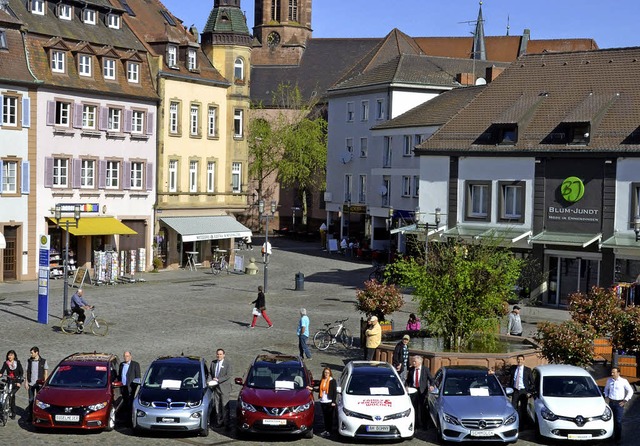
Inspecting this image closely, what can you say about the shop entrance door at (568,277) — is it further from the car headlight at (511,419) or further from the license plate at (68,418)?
the license plate at (68,418)

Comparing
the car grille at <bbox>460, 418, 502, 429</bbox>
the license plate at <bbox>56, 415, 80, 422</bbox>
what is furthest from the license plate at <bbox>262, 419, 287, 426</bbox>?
the license plate at <bbox>56, 415, 80, 422</bbox>

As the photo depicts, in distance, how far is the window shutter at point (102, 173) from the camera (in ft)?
186

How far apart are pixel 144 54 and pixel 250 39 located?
10.2 m

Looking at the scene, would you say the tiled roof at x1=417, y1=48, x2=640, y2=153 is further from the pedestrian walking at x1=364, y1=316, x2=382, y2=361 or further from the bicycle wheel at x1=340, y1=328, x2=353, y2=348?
the pedestrian walking at x1=364, y1=316, x2=382, y2=361

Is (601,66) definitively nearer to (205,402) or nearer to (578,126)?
(578,126)

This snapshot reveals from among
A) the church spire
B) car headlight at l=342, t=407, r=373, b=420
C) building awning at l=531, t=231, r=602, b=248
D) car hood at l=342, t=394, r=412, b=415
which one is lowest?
car headlight at l=342, t=407, r=373, b=420

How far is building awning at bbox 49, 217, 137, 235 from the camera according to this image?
53812 mm

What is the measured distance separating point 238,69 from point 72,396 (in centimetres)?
4584

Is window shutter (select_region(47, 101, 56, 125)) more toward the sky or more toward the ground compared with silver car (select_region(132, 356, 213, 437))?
more toward the sky

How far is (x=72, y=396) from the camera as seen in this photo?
22.5m

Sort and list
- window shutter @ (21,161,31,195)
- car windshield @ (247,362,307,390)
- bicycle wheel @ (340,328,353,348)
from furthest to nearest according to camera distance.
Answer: window shutter @ (21,161,31,195) < bicycle wheel @ (340,328,353,348) < car windshield @ (247,362,307,390)

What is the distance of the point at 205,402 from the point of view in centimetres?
2272

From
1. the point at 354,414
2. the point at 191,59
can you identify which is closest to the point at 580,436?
the point at 354,414

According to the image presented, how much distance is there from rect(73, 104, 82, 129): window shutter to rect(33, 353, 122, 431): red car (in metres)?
32.7
